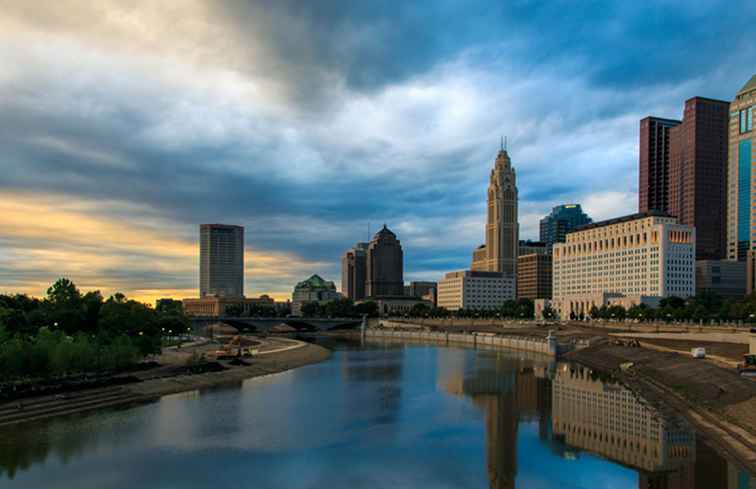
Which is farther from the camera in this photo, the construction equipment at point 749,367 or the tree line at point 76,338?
the construction equipment at point 749,367

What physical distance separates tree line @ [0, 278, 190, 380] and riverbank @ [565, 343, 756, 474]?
6730 cm

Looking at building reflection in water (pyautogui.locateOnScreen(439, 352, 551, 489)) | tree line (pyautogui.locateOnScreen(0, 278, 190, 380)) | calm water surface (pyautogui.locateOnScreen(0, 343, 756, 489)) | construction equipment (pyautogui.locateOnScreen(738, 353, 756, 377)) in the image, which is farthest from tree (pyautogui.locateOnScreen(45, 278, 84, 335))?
construction equipment (pyautogui.locateOnScreen(738, 353, 756, 377))

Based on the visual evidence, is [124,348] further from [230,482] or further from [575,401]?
[575,401]

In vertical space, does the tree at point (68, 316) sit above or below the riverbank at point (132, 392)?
above

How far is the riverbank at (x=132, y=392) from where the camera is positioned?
196ft

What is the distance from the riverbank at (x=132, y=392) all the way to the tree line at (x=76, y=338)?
6.38m

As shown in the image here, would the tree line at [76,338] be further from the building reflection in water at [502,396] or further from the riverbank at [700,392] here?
the riverbank at [700,392]

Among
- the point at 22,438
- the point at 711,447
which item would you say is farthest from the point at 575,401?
the point at 22,438

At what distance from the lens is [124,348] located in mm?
85062

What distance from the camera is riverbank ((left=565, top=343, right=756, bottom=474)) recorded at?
49.8 metres

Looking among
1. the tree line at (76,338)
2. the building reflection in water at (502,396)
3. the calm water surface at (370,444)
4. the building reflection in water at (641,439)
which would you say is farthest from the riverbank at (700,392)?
the tree line at (76,338)

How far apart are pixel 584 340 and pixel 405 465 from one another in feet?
369

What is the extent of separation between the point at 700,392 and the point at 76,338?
77949 millimetres

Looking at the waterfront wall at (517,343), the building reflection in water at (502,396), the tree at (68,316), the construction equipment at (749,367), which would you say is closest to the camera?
the building reflection in water at (502,396)
